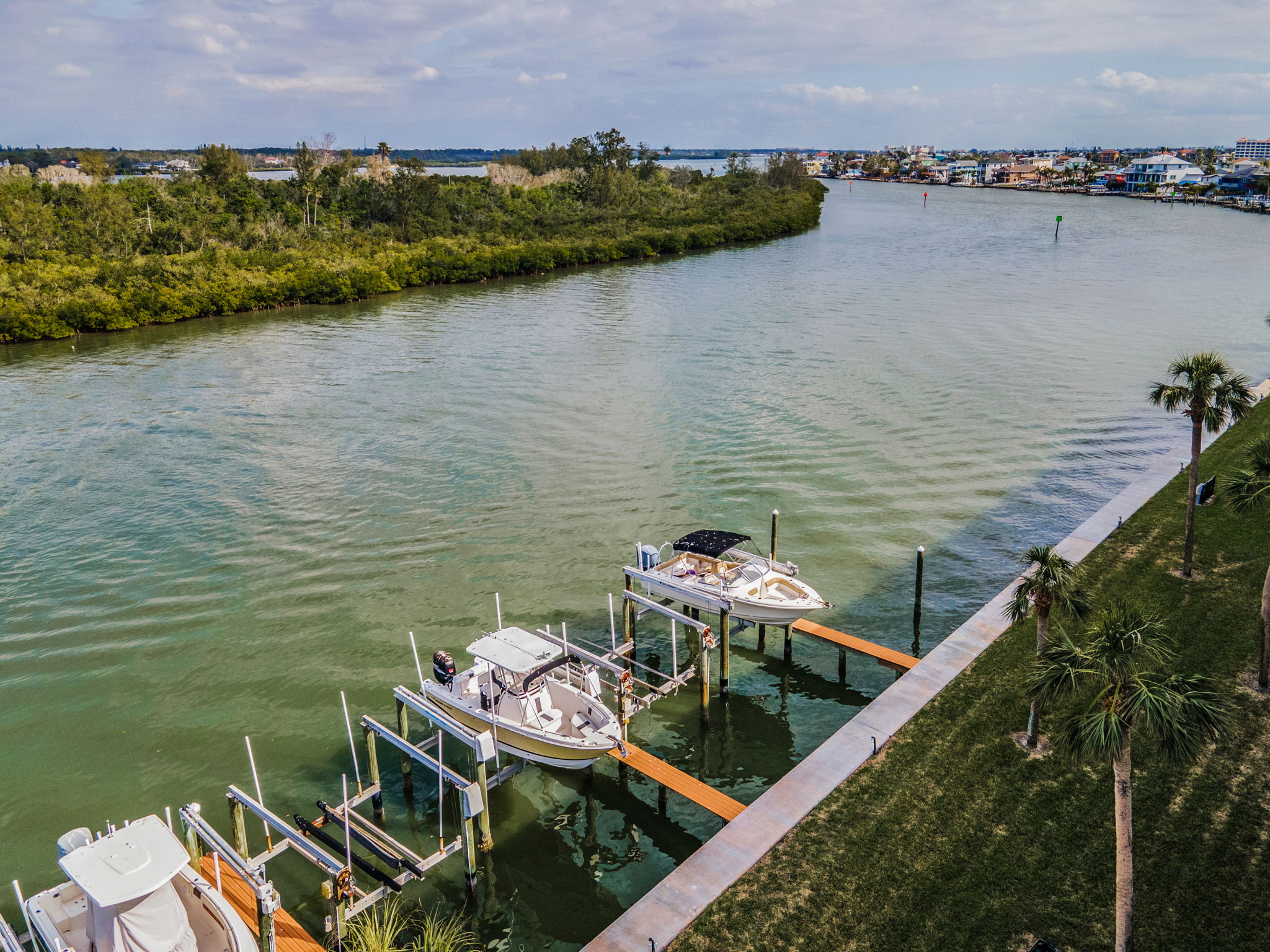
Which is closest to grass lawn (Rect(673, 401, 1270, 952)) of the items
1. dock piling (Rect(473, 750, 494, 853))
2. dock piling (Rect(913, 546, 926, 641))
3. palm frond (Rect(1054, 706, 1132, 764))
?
palm frond (Rect(1054, 706, 1132, 764))

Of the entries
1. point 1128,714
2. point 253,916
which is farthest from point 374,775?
point 1128,714

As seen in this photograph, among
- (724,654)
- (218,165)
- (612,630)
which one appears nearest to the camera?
(724,654)

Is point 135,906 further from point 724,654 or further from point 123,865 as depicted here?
point 724,654

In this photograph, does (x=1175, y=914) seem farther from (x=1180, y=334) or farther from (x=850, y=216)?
(x=850, y=216)

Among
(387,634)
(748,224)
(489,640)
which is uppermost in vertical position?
(748,224)

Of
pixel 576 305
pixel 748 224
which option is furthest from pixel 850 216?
pixel 576 305
